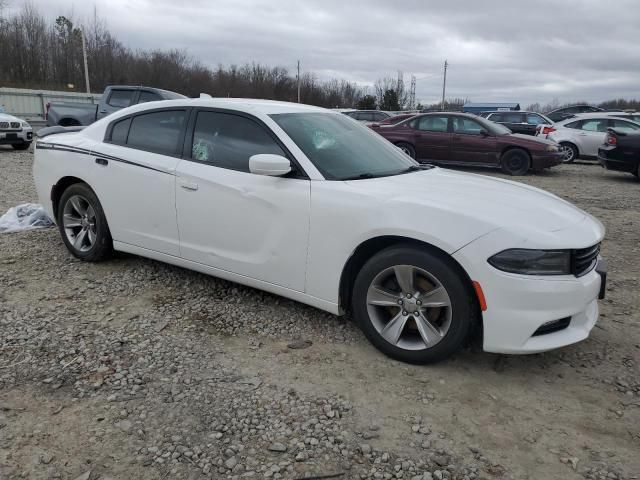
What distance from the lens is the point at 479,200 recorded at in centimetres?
322

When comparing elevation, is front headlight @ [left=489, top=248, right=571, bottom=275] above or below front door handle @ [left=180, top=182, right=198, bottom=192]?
below

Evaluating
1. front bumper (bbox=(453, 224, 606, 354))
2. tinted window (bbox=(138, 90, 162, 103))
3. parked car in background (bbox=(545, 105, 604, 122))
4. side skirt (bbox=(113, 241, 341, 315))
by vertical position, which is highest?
parked car in background (bbox=(545, 105, 604, 122))

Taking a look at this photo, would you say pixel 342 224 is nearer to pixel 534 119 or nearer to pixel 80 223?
pixel 80 223

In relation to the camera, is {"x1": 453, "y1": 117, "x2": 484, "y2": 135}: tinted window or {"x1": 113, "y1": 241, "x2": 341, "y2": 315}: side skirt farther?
{"x1": 453, "y1": 117, "x2": 484, "y2": 135}: tinted window

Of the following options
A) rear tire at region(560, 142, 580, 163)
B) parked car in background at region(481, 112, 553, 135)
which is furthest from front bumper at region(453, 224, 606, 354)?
parked car in background at region(481, 112, 553, 135)

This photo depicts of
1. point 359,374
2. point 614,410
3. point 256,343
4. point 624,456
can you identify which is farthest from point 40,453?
point 614,410

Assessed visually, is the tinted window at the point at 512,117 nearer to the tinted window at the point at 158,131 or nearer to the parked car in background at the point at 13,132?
the parked car in background at the point at 13,132

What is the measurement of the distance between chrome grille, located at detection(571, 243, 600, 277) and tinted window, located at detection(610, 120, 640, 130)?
43.1ft

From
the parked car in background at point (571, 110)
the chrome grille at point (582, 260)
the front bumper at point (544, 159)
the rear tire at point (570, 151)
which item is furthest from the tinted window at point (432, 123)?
the parked car in background at point (571, 110)

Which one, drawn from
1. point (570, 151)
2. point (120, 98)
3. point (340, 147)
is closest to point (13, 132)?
point (120, 98)

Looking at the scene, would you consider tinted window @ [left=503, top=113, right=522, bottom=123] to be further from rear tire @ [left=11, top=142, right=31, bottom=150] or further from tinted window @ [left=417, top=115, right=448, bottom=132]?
rear tire @ [left=11, top=142, right=31, bottom=150]

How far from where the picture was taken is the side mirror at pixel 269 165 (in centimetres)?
339

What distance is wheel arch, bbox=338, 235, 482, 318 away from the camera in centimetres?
297

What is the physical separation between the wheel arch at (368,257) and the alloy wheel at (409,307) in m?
0.14
